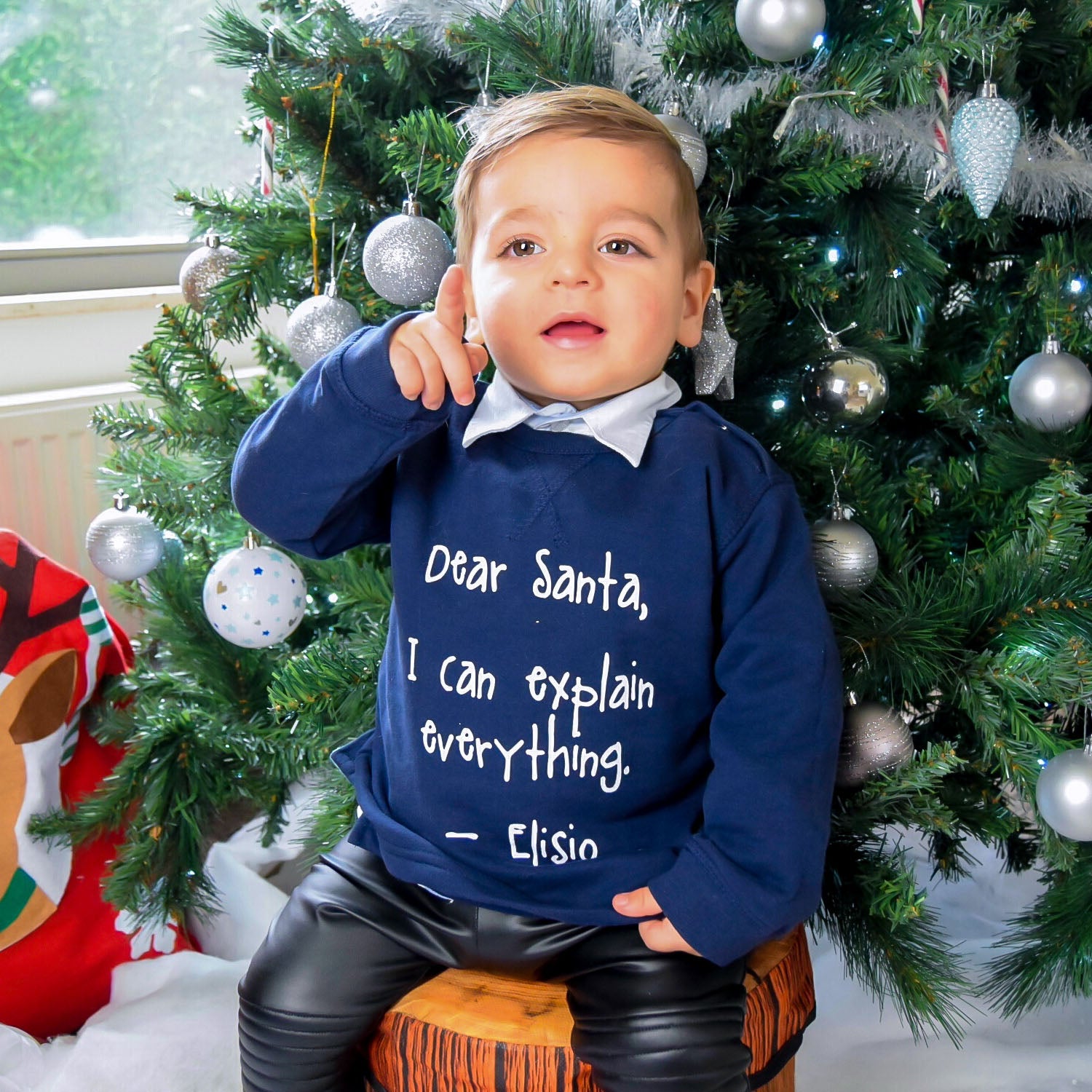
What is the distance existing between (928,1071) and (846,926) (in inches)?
12.5

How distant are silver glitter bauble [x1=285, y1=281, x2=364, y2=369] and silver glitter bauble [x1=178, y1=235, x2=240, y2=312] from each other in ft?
0.40

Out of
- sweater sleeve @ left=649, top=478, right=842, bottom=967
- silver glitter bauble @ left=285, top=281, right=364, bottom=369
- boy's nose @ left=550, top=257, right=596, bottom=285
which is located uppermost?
boy's nose @ left=550, top=257, right=596, bottom=285

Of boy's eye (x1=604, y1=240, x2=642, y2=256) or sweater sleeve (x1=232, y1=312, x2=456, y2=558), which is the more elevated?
boy's eye (x1=604, y1=240, x2=642, y2=256)

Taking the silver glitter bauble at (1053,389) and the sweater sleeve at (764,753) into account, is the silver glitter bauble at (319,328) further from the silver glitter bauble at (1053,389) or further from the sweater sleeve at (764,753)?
the silver glitter bauble at (1053,389)

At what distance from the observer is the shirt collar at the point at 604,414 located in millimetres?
813

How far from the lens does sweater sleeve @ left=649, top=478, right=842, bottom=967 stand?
762mm

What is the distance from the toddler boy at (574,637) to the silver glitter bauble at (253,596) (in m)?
0.19

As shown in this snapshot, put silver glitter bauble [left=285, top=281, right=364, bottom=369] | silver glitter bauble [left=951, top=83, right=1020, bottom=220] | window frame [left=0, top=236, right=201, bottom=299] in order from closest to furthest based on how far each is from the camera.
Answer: silver glitter bauble [left=951, top=83, right=1020, bottom=220] → silver glitter bauble [left=285, top=281, right=364, bottom=369] → window frame [left=0, top=236, right=201, bottom=299]

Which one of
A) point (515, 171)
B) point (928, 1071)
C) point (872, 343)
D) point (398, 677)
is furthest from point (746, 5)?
point (928, 1071)

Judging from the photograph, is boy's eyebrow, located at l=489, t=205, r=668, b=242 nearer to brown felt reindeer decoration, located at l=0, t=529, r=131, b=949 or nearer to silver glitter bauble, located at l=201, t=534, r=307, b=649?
silver glitter bauble, located at l=201, t=534, r=307, b=649

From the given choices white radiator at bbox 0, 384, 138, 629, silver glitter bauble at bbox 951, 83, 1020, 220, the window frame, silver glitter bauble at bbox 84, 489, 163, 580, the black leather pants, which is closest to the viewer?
the black leather pants

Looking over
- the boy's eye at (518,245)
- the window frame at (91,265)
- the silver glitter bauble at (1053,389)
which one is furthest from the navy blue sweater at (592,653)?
the window frame at (91,265)

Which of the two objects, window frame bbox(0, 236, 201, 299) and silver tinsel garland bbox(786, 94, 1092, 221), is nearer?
silver tinsel garland bbox(786, 94, 1092, 221)

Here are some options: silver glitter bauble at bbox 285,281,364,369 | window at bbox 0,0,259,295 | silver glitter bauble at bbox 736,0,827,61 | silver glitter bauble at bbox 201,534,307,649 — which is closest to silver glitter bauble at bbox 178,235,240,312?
silver glitter bauble at bbox 285,281,364,369
